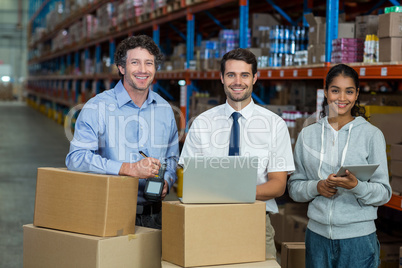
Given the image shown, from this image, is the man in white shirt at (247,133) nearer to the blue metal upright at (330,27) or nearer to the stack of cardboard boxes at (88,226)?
the stack of cardboard boxes at (88,226)

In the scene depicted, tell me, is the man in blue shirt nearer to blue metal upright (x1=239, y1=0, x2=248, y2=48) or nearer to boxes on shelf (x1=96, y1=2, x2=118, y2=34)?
blue metal upright (x1=239, y1=0, x2=248, y2=48)

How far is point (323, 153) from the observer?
8.74 feet

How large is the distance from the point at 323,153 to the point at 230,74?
61 centimetres

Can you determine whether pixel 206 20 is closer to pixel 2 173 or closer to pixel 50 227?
pixel 2 173

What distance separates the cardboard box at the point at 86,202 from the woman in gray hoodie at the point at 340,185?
0.90 m

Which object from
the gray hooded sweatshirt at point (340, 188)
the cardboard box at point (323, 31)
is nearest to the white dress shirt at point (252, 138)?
the gray hooded sweatshirt at point (340, 188)

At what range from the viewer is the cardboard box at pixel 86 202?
2.39m

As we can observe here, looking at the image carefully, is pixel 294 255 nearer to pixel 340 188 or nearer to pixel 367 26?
pixel 340 188

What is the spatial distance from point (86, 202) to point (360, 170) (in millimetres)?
1252

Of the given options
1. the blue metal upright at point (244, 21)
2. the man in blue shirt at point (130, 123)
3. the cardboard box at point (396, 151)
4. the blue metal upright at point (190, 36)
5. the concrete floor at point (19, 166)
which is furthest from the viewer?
the blue metal upright at point (190, 36)

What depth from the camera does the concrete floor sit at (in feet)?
17.2

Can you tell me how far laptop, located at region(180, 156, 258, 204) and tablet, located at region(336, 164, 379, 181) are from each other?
0.42 m

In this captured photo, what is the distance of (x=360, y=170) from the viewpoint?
7.88ft

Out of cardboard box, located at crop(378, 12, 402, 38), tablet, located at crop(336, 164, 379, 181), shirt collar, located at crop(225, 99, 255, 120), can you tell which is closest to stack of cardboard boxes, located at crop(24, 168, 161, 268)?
shirt collar, located at crop(225, 99, 255, 120)
